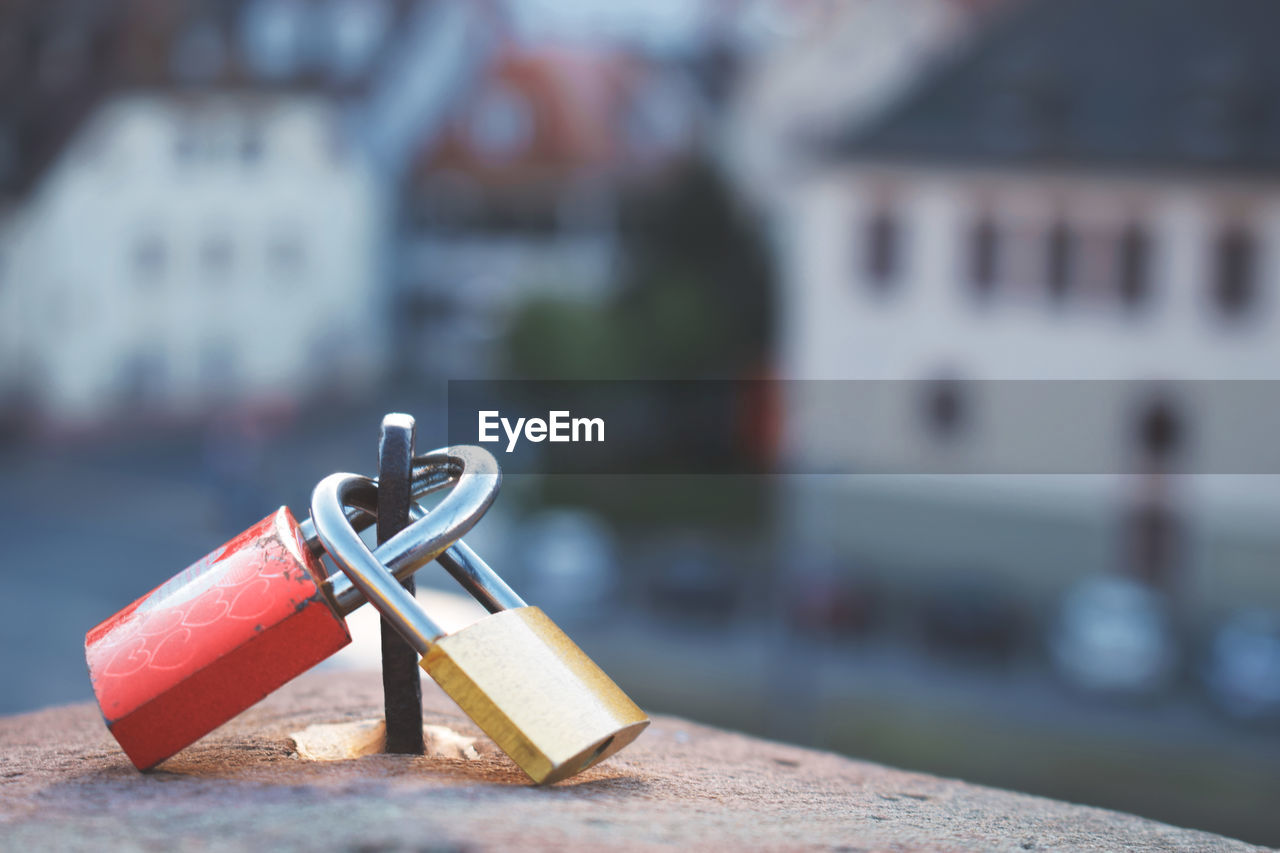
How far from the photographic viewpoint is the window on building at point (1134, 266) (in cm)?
3347

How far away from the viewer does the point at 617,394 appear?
38.3 metres

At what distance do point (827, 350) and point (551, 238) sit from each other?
698 inches

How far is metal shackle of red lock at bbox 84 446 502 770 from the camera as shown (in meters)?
3.20

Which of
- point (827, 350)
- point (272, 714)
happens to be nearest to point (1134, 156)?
point (827, 350)

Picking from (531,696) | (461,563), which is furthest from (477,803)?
(461,563)

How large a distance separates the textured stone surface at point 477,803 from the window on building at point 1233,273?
1233 inches

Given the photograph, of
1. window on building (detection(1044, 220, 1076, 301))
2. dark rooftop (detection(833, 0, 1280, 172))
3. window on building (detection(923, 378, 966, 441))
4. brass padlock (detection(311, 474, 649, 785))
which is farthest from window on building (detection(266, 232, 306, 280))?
brass padlock (detection(311, 474, 649, 785))

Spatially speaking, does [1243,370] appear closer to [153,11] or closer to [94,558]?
[94,558]

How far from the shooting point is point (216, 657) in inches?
126

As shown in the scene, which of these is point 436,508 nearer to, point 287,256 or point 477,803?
point 477,803

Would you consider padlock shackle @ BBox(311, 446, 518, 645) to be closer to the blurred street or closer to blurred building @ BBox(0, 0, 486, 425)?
the blurred street

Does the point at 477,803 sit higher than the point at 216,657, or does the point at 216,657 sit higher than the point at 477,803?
the point at 216,657

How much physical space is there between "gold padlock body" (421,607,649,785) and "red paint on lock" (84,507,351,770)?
0.26m

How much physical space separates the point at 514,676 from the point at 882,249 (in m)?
32.7
